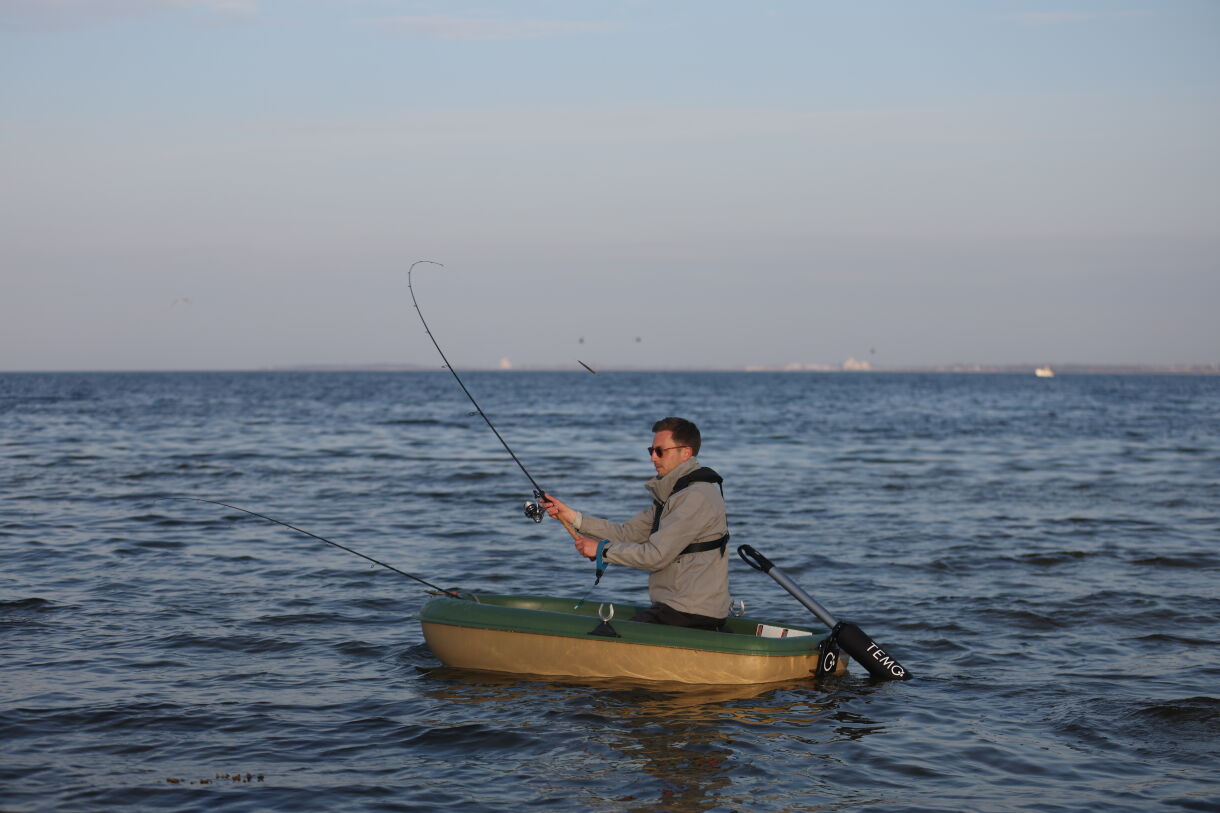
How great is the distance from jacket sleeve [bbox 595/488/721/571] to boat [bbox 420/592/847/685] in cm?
47

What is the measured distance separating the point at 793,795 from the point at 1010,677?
3.01 metres

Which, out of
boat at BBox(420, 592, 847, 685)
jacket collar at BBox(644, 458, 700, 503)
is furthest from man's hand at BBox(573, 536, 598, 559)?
jacket collar at BBox(644, 458, 700, 503)

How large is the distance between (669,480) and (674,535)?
0.42 metres

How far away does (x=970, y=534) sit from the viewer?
14961mm

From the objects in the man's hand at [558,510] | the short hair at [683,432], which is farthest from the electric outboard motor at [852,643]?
the man's hand at [558,510]

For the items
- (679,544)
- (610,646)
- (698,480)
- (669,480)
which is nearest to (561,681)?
(610,646)

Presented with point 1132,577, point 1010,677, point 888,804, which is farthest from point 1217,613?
point 888,804

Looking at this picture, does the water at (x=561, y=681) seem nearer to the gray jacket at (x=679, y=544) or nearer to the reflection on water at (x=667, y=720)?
the reflection on water at (x=667, y=720)

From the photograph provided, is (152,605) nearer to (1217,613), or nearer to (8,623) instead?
(8,623)

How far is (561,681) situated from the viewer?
7602mm

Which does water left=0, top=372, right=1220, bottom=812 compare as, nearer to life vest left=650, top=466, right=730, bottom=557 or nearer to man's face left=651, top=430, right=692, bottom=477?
life vest left=650, top=466, right=730, bottom=557

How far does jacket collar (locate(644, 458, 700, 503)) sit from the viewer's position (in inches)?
291

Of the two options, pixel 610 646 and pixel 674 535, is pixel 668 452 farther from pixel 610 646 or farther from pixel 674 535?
pixel 610 646

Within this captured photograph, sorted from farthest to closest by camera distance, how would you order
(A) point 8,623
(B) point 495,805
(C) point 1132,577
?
(C) point 1132,577, (A) point 8,623, (B) point 495,805
